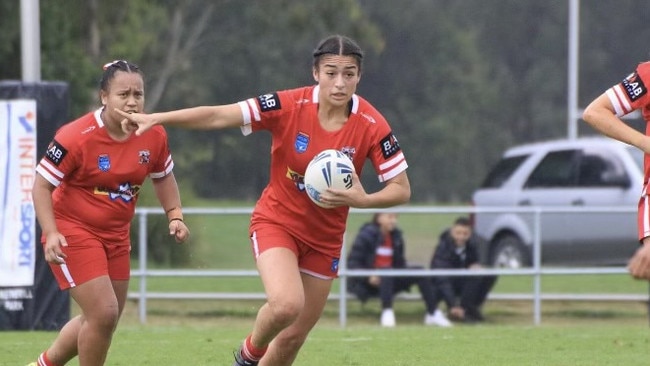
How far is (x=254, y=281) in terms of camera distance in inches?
733

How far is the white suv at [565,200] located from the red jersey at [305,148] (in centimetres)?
781

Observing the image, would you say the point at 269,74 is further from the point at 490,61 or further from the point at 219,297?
the point at 219,297

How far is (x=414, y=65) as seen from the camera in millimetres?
49938

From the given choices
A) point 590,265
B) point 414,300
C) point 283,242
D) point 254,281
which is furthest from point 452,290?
point 283,242

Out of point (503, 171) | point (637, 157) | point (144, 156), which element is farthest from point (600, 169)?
point (144, 156)

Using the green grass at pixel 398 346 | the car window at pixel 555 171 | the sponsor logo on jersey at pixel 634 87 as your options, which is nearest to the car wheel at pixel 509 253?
the car window at pixel 555 171

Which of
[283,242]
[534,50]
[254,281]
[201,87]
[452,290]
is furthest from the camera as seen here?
[534,50]

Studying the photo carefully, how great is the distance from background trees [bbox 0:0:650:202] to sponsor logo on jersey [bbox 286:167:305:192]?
23108mm

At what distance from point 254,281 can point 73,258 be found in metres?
11.1

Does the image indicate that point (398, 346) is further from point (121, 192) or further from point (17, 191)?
point (17, 191)

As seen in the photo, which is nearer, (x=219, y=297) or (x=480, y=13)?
(x=219, y=297)

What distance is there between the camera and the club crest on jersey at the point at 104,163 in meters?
7.67

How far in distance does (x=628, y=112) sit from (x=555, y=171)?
10819 millimetres

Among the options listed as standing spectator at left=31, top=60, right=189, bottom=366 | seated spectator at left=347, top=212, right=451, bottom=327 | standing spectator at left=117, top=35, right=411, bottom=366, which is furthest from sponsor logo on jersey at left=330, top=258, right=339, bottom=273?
seated spectator at left=347, top=212, right=451, bottom=327
